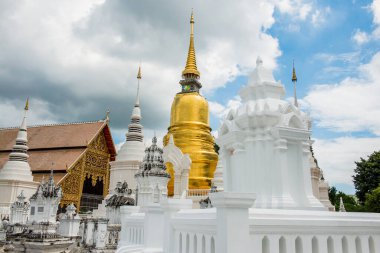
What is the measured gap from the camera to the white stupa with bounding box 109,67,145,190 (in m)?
22.0

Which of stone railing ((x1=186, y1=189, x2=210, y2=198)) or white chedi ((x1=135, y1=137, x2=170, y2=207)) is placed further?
stone railing ((x1=186, y1=189, x2=210, y2=198))

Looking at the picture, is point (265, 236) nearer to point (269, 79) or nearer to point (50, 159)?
point (269, 79)

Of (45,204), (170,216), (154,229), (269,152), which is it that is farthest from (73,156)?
(170,216)

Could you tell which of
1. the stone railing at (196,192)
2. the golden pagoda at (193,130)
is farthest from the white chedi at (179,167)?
the golden pagoda at (193,130)

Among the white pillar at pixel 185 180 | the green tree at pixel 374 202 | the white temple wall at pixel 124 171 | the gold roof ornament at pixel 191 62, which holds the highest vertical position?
the gold roof ornament at pixel 191 62

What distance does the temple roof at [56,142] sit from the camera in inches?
963

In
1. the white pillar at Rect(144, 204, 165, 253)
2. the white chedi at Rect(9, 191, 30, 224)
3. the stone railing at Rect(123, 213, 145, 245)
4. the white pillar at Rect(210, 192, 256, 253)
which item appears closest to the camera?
the white pillar at Rect(210, 192, 256, 253)

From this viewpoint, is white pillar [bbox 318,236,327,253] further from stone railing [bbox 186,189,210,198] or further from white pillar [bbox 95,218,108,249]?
stone railing [bbox 186,189,210,198]

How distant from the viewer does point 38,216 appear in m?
18.2

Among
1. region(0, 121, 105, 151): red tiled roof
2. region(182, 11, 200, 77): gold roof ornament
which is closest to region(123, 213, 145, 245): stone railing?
region(182, 11, 200, 77): gold roof ornament

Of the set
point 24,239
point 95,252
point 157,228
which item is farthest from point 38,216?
point 157,228

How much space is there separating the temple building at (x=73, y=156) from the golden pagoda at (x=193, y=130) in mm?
7108

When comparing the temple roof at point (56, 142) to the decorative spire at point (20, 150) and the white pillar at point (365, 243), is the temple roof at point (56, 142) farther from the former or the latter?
the white pillar at point (365, 243)

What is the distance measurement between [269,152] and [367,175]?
87.3 ft
